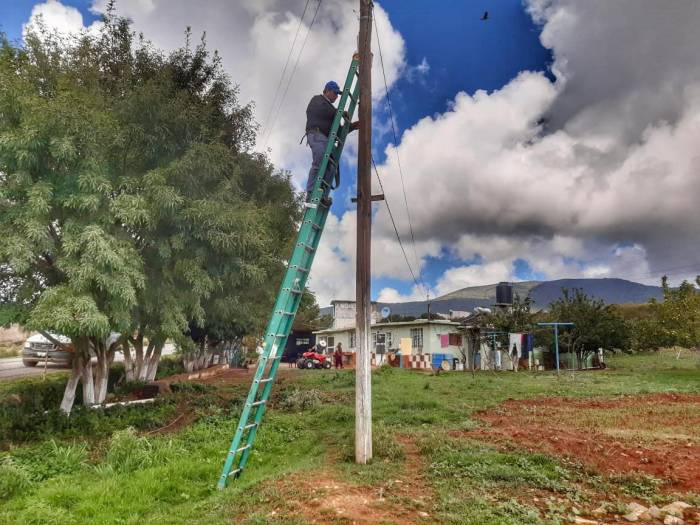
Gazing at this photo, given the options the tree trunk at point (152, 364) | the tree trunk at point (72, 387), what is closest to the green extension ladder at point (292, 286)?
the tree trunk at point (72, 387)

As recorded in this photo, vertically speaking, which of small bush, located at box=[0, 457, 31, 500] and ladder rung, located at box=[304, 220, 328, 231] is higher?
ladder rung, located at box=[304, 220, 328, 231]

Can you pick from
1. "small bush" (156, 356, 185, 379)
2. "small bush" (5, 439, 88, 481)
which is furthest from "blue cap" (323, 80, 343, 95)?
"small bush" (156, 356, 185, 379)

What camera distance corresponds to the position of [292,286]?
22.3 feet

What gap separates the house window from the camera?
31792 mm

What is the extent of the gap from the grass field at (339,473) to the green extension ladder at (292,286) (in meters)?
0.57

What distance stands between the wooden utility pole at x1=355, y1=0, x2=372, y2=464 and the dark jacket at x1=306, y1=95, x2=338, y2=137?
63 centimetres

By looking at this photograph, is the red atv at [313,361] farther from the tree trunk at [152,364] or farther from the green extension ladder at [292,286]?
the green extension ladder at [292,286]

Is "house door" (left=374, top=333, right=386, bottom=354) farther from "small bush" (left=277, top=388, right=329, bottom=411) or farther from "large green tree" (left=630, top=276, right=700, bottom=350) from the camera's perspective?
"small bush" (left=277, top=388, right=329, bottom=411)

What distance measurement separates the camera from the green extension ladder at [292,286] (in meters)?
6.27

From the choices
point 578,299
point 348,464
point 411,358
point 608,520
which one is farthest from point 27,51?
point 578,299

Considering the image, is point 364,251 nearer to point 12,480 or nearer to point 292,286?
point 292,286

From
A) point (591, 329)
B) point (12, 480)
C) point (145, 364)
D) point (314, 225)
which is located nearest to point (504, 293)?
point (591, 329)

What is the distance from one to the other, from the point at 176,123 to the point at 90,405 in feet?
24.7

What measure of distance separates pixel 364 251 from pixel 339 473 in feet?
9.93
